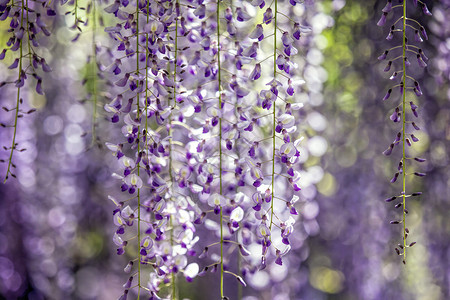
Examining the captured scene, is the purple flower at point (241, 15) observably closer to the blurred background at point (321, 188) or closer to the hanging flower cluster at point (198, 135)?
the hanging flower cluster at point (198, 135)

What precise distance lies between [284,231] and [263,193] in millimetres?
85

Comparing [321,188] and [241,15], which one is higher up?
[241,15]

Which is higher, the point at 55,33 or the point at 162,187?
the point at 55,33

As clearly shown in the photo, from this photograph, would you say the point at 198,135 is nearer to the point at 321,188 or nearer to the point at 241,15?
the point at 241,15

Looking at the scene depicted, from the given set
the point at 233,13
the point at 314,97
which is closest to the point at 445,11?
the point at 314,97

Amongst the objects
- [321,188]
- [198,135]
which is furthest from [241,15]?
[321,188]

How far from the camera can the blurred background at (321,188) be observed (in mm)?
1945

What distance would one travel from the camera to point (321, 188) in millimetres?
2352

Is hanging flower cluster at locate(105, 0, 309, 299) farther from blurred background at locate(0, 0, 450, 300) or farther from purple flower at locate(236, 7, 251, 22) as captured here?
blurred background at locate(0, 0, 450, 300)

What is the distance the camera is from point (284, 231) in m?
0.88

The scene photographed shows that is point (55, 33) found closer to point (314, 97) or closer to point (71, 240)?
point (71, 240)

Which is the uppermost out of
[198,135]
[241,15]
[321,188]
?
[241,15]

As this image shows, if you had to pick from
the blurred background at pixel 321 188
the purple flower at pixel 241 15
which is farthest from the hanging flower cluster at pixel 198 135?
the blurred background at pixel 321 188

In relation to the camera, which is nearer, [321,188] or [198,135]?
[198,135]
